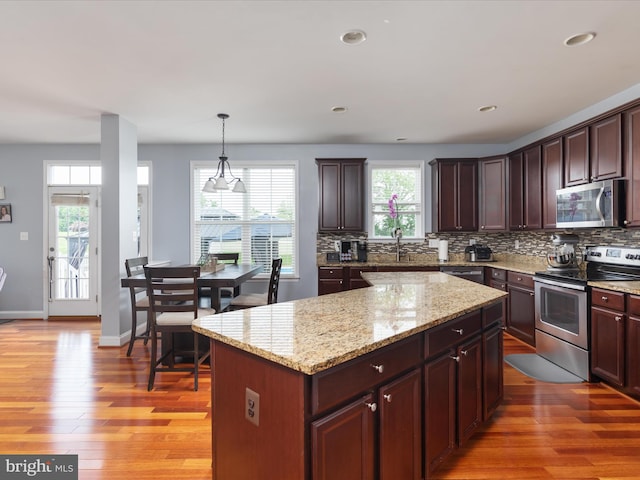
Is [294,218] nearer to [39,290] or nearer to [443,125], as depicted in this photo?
[443,125]

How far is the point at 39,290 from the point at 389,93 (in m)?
5.67

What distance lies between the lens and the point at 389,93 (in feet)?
11.2

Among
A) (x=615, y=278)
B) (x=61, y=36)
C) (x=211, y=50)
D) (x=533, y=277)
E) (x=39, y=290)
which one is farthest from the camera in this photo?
(x=39, y=290)

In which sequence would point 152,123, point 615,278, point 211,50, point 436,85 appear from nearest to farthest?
1. point 211,50
2. point 615,278
3. point 436,85
4. point 152,123

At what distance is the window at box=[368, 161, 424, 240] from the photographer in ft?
17.8

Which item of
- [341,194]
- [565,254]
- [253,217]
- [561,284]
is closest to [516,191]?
[565,254]

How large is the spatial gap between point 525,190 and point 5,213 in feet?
24.1

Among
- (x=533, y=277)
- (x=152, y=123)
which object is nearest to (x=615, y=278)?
(x=533, y=277)

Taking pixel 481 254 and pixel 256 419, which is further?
pixel 481 254

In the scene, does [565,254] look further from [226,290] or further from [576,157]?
[226,290]

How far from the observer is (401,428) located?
146 centimetres

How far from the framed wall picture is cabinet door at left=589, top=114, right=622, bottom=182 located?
7503mm

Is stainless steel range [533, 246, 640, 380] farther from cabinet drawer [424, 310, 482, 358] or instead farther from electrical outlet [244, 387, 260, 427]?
electrical outlet [244, 387, 260, 427]

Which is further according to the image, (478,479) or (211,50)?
(211,50)
